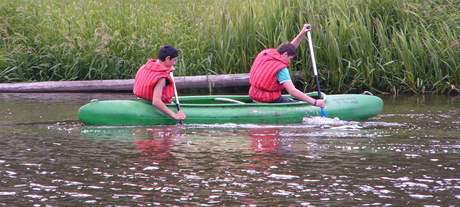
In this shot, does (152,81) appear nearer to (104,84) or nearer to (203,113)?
(203,113)

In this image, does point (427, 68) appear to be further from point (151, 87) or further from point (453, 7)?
point (151, 87)

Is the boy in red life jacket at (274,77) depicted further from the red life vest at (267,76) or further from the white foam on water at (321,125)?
the white foam on water at (321,125)

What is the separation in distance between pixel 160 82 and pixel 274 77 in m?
1.46

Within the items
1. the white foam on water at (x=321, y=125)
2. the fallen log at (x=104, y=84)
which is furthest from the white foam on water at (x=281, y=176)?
the fallen log at (x=104, y=84)

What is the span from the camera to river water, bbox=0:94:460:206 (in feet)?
25.8

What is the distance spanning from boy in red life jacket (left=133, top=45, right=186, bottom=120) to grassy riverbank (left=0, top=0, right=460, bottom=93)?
12.7 feet

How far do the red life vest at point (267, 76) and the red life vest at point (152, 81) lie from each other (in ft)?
3.66

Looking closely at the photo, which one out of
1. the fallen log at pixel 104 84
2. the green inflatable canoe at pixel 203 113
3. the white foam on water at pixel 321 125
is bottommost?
the white foam on water at pixel 321 125

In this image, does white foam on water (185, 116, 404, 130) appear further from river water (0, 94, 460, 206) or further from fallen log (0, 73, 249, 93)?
fallen log (0, 73, 249, 93)

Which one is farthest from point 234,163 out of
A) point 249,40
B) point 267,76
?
point 249,40

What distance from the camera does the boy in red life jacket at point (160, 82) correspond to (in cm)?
1165

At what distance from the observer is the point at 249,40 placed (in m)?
15.6

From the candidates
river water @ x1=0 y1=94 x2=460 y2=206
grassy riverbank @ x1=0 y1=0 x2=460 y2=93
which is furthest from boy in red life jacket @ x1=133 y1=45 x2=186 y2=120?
grassy riverbank @ x1=0 y1=0 x2=460 y2=93

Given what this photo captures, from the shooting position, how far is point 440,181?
27.7ft
